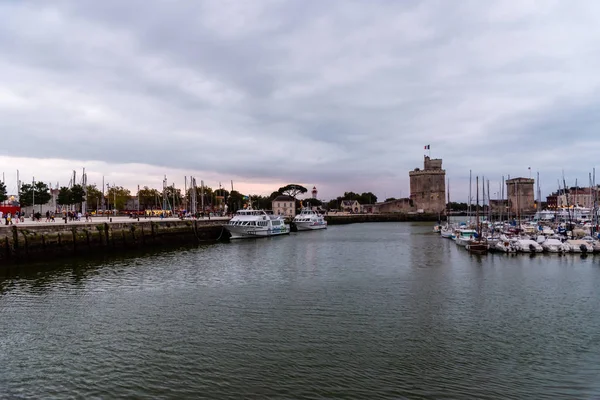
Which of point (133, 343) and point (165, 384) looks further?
point (133, 343)

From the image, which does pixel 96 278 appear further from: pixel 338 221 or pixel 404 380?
pixel 338 221

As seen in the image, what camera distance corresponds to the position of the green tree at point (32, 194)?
254 feet

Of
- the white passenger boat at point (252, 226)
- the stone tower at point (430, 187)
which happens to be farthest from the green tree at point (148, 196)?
the stone tower at point (430, 187)

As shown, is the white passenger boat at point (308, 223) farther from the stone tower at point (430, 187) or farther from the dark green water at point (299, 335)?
the stone tower at point (430, 187)

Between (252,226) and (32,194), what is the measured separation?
42.7 metres

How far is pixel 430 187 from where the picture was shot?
16750 cm

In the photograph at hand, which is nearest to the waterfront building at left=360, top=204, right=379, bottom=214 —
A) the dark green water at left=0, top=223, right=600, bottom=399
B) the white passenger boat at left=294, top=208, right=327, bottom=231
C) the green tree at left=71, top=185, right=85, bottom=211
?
the white passenger boat at left=294, top=208, right=327, bottom=231

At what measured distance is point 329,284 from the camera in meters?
26.2

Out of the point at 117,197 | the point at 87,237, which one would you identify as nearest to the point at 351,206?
the point at 117,197

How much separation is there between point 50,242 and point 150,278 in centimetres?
1546

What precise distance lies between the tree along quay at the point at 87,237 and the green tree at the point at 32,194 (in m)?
37.0

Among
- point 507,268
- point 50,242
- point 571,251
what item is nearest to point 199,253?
point 50,242

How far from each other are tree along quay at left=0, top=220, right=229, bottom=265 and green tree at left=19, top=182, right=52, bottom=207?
37.0 metres

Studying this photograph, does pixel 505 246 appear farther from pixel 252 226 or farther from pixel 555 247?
pixel 252 226
